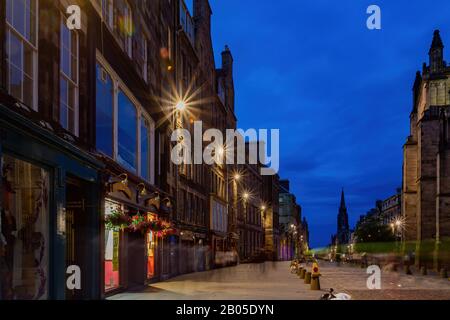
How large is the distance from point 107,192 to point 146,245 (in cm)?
808

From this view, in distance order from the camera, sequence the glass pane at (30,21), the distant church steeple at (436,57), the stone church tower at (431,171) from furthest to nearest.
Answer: the distant church steeple at (436,57), the stone church tower at (431,171), the glass pane at (30,21)

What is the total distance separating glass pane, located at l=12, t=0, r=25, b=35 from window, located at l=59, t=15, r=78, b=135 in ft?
8.10

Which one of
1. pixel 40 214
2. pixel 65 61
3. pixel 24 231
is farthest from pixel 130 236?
pixel 24 231

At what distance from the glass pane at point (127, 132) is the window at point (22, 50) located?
8.17 metres

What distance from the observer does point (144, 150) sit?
25.1m

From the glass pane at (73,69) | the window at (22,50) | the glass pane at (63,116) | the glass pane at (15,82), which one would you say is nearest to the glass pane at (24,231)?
the glass pane at (15,82)

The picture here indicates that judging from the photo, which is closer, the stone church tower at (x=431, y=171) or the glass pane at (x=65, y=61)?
the glass pane at (x=65, y=61)

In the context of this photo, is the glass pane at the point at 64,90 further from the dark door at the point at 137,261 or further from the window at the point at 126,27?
the dark door at the point at 137,261

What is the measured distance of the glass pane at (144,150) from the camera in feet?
80.9

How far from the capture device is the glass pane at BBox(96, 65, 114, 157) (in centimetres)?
1770

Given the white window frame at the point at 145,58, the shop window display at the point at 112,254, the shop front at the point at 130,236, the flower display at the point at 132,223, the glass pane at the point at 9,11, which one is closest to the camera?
the glass pane at the point at 9,11

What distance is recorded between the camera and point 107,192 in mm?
17078

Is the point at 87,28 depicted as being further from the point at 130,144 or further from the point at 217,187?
the point at 217,187
